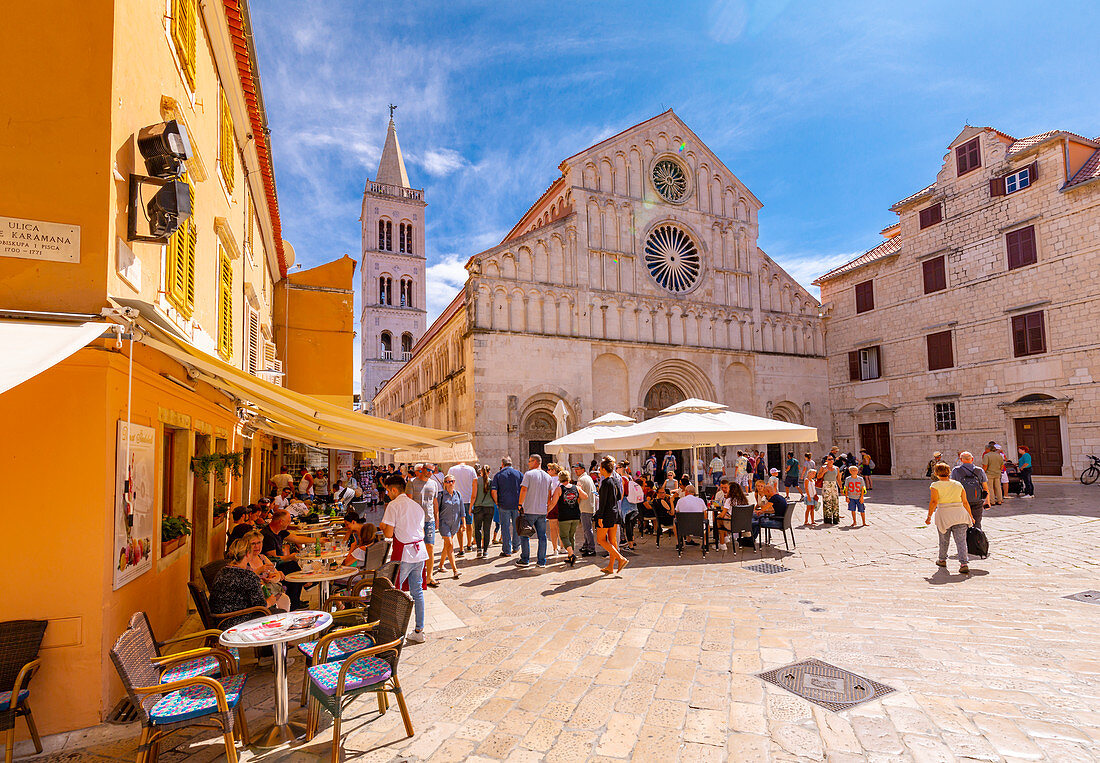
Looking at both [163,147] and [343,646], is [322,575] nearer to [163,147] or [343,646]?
[343,646]

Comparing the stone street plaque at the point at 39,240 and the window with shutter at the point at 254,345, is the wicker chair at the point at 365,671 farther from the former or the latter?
the window with shutter at the point at 254,345

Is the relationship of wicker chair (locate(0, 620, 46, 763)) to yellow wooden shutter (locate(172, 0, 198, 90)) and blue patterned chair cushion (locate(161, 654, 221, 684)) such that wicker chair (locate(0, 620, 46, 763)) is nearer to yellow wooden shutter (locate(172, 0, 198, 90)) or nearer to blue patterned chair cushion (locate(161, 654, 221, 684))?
blue patterned chair cushion (locate(161, 654, 221, 684))

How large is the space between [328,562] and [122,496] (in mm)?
3437

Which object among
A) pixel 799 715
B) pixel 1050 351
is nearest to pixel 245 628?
pixel 799 715

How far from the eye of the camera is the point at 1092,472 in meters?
17.9

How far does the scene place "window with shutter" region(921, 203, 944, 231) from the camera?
23438 mm

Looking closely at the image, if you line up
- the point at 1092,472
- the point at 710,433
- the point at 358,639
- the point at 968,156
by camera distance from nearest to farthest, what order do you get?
the point at 358,639 < the point at 710,433 < the point at 1092,472 < the point at 968,156

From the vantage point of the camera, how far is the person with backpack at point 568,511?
9555 millimetres

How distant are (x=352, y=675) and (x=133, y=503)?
2.40 m

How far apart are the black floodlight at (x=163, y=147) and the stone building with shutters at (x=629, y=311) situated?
52.1ft

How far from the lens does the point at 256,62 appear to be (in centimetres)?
956

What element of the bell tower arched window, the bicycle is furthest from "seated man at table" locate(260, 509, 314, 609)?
the bell tower arched window

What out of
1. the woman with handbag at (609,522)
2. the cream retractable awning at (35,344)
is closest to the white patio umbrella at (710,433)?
the woman with handbag at (609,522)

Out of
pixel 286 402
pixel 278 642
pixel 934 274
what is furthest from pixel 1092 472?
pixel 278 642
